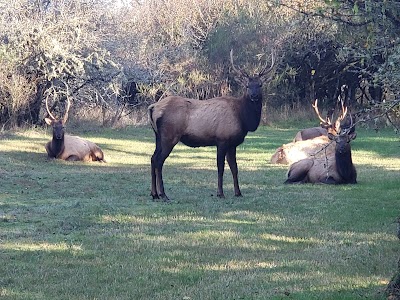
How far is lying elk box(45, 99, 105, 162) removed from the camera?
71.8 ft

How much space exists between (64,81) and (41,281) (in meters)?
22.7

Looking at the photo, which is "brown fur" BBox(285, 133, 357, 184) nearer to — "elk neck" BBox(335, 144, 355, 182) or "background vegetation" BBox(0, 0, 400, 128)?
"elk neck" BBox(335, 144, 355, 182)

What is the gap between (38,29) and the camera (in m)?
28.2

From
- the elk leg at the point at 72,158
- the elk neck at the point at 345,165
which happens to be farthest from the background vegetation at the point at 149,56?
the elk leg at the point at 72,158

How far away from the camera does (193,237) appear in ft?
33.0

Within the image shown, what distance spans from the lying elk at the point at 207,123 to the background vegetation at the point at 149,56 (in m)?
7.46

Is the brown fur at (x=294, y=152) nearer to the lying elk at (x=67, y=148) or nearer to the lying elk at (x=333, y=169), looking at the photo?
the lying elk at (x=333, y=169)

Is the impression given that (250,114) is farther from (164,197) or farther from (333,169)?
(333,169)

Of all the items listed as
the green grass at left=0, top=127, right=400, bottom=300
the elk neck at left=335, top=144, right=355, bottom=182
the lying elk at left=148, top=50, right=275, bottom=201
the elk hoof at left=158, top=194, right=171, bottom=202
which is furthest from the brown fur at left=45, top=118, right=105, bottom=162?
the elk neck at left=335, top=144, right=355, bottom=182

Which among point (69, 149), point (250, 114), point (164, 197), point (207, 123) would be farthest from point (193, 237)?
point (69, 149)

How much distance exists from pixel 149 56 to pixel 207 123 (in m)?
25.3

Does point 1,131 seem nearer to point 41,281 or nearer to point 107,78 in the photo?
point 107,78

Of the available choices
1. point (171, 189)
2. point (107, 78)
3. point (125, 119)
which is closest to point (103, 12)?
point (107, 78)

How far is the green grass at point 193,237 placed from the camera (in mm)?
7391
